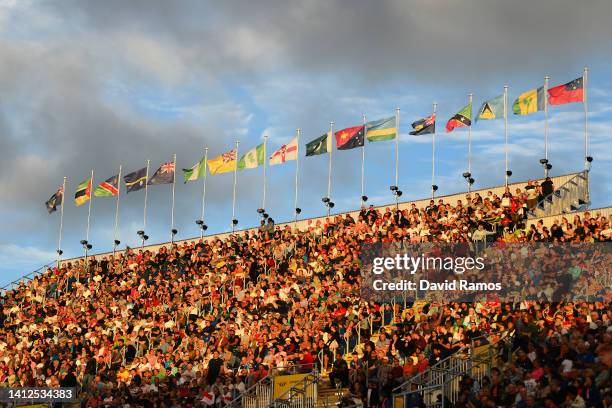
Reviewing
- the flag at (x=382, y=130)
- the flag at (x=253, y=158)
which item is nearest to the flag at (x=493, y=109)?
the flag at (x=382, y=130)

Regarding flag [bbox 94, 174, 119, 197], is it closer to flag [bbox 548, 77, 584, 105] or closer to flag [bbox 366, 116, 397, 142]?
flag [bbox 366, 116, 397, 142]

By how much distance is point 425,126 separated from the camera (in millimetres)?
46469

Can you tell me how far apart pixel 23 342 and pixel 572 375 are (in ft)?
98.9

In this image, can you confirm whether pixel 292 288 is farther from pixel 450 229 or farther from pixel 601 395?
pixel 601 395

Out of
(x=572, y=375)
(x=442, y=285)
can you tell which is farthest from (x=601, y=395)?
(x=442, y=285)

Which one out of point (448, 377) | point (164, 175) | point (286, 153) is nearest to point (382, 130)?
point (286, 153)

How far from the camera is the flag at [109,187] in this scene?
5878 centimetres

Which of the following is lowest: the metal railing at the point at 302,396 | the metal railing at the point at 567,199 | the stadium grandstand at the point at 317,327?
the metal railing at the point at 302,396

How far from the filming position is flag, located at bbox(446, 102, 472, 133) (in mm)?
44500

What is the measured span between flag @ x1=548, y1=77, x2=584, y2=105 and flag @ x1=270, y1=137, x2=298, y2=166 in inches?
553

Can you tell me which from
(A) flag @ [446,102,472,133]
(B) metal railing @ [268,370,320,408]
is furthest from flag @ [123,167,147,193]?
(B) metal railing @ [268,370,320,408]

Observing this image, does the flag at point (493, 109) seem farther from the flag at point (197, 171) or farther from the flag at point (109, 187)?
the flag at point (109, 187)

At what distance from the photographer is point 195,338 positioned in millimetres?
38906

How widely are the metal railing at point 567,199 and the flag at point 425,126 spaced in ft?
27.5
